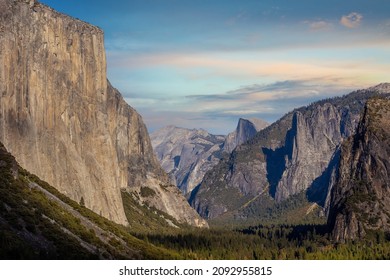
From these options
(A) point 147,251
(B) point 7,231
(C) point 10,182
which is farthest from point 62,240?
(A) point 147,251

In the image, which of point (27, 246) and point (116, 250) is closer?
point (27, 246)

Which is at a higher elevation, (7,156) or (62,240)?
(7,156)

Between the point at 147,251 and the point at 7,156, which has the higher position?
the point at 7,156
